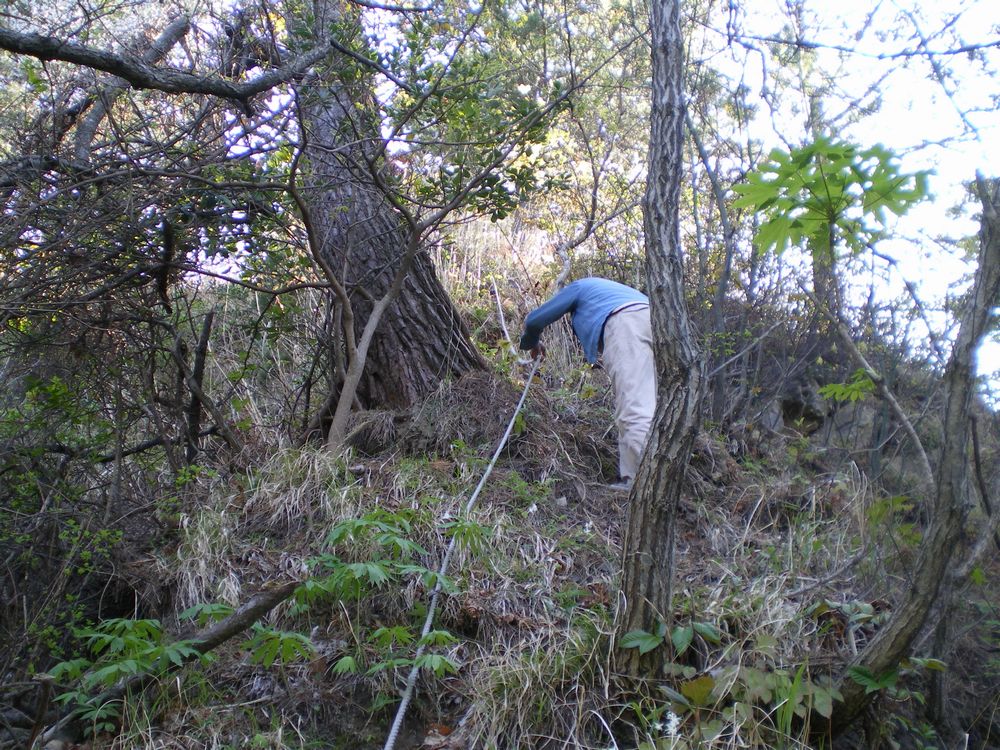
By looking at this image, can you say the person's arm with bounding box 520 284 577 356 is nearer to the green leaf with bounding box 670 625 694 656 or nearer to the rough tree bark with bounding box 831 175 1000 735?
the green leaf with bounding box 670 625 694 656

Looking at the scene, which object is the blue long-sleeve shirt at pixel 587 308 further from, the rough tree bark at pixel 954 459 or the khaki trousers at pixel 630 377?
the rough tree bark at pixel 954 459

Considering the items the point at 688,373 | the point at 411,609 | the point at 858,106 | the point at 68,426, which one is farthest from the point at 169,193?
the point at 858,106

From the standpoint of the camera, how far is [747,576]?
436 centimetres

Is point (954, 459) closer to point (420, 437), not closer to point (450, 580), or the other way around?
point (450, 580)

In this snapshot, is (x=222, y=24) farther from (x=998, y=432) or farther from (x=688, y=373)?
(x=998, y=432)

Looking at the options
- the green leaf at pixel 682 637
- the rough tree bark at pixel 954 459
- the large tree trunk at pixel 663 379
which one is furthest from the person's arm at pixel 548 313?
the rough tree bark at pixel 954 459

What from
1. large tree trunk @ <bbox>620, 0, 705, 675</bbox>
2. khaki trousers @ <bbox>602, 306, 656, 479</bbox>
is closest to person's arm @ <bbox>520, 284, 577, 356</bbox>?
khaki trousers @ <bbox>602, 306, 656, 479</bbox>

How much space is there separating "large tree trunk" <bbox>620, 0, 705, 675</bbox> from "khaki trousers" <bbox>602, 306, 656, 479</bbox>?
197 cm

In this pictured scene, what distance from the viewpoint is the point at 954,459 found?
2.78 metres

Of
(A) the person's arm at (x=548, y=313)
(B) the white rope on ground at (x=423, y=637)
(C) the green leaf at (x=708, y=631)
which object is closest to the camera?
(C) the green leaf at (x=708, y=631)

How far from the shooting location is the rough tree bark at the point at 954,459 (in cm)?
271

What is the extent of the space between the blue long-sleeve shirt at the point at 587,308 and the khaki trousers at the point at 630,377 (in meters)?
0.10

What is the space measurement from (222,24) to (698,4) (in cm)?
452

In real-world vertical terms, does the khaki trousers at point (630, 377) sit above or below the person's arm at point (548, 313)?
below
